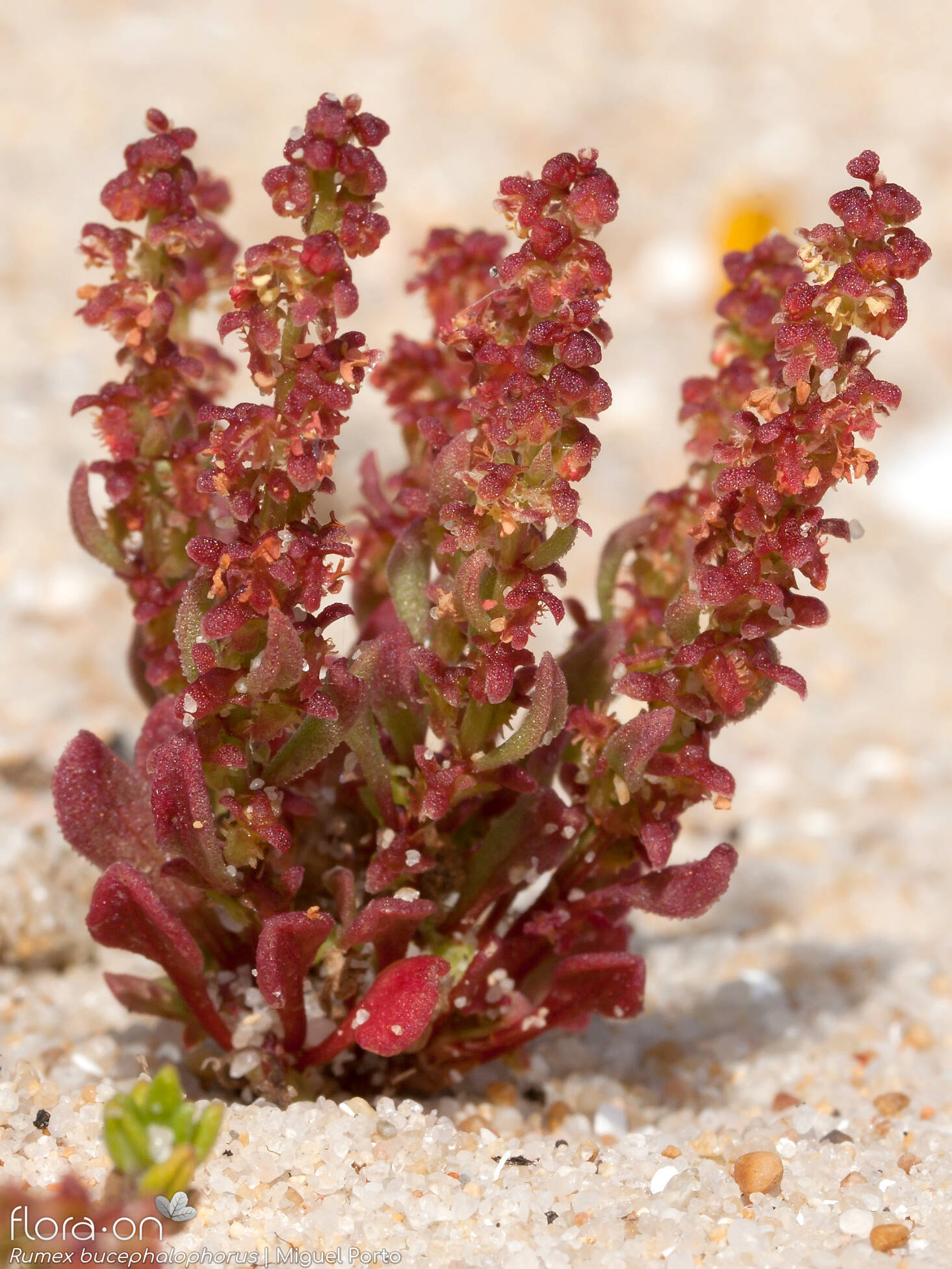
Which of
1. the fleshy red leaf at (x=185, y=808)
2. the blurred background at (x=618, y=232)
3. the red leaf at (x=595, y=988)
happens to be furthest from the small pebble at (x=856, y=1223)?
the blurred background at (x=618, y=232)

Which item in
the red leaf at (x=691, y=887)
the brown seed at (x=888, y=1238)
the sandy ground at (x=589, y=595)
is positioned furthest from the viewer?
the red leaf at (x=691, y=887)

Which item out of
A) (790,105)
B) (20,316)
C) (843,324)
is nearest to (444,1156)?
(843,324)

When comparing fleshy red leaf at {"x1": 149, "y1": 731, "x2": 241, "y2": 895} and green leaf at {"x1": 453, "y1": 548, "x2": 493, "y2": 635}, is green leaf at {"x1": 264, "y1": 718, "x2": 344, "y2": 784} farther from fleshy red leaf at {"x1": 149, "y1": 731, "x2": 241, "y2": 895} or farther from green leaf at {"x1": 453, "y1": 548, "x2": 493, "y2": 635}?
green leaf at {"x1": 453, "y1": 548, "x2": 493, "y2": 635}

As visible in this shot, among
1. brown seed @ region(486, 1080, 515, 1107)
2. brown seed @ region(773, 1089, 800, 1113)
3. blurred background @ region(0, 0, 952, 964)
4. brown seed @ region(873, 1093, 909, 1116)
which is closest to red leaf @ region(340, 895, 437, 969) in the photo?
brown seed @ region(486, 1080, 515, 1107)

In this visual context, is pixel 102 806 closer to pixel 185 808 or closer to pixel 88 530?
pixel 185 808

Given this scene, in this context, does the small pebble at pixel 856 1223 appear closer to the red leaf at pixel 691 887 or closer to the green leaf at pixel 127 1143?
the red leaf at pixel 691 887
